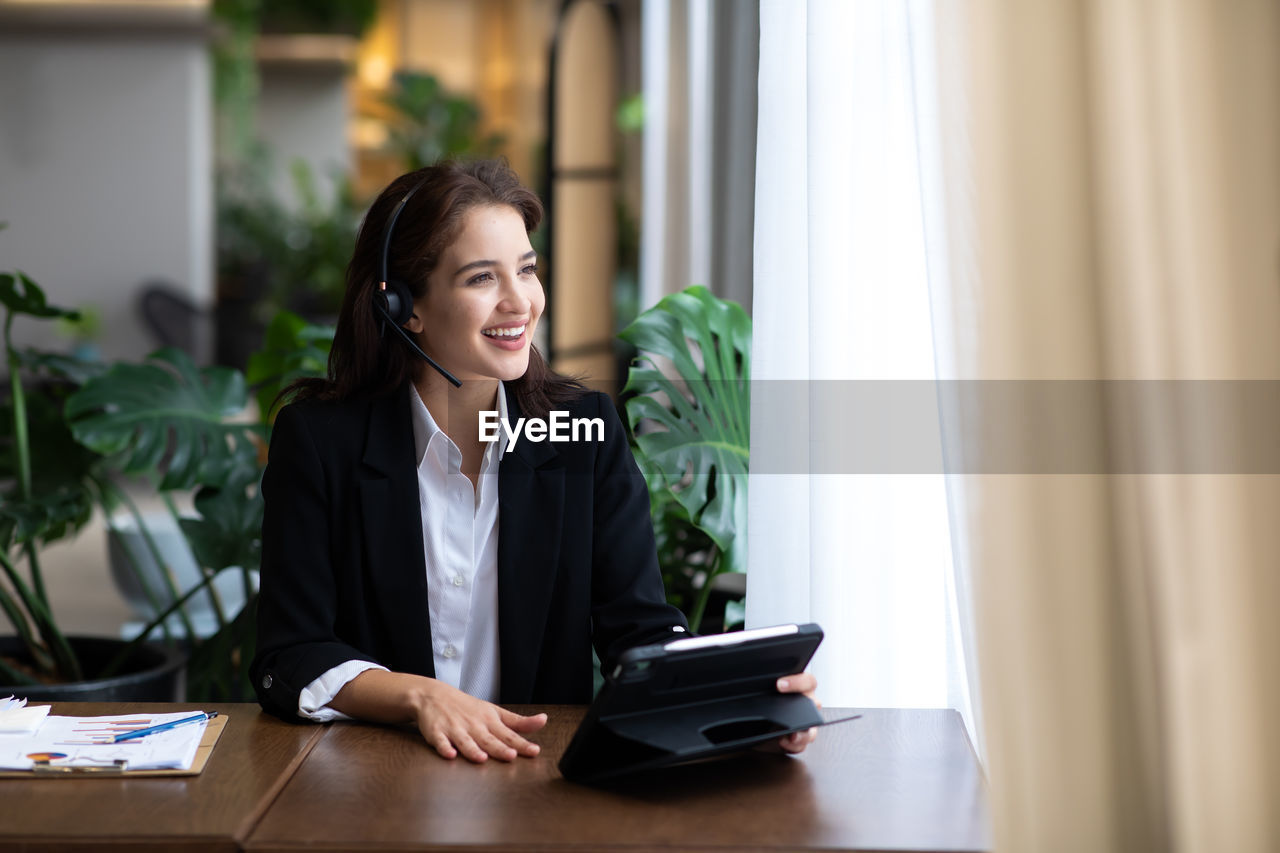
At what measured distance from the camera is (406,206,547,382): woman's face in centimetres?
144

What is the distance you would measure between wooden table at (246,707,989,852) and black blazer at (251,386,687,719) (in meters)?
0.24

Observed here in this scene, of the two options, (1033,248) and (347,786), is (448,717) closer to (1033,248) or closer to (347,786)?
(347,786)

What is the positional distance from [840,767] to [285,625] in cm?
66

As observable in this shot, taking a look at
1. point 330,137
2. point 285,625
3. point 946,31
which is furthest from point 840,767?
point 330,137

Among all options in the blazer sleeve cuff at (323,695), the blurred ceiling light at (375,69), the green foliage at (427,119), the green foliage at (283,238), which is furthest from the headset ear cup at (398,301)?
the blurred ceiling light at (375,69)

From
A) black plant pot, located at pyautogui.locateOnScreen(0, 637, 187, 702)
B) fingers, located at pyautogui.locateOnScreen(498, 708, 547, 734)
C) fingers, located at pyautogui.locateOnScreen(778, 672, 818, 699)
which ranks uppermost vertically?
fingers, located at pyautogui.locateOnScreen(778, 672, 818, 699)

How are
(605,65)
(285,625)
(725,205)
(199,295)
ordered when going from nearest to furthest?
(285,625) < (725,205) < (605,65) < (199,295)

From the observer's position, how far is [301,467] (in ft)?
4.66

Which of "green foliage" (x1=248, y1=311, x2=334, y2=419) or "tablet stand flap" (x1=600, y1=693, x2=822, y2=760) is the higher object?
"green foliage" (x1=248, y1=311, x2=334, y2=419)

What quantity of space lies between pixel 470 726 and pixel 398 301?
1.83 feet

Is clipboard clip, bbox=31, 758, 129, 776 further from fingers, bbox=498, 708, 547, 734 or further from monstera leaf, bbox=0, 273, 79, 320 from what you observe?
monstera leaf, bbox=0, 273, 79, 320

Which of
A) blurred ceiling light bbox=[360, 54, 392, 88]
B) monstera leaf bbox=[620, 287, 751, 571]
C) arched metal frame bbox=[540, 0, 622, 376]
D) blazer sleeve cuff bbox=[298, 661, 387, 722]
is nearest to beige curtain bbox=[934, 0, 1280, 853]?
monstera leaf bbox=[620, 287, 751, 571]

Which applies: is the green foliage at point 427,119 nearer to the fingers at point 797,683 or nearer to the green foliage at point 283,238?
the green foliage at point 283,238

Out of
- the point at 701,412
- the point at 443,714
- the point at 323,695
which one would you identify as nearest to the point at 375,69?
the point at 701,412
